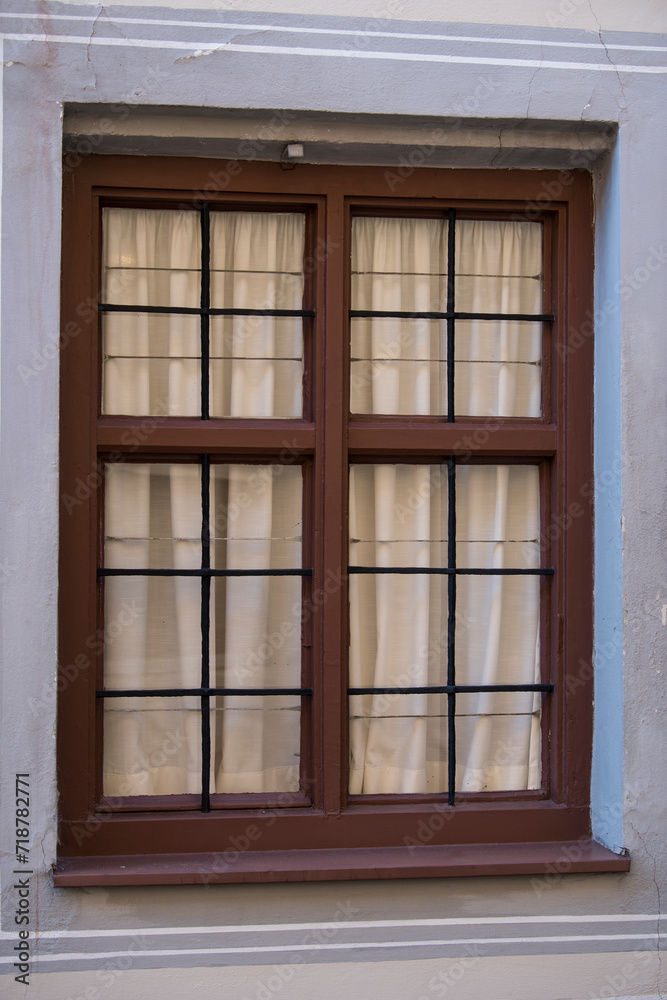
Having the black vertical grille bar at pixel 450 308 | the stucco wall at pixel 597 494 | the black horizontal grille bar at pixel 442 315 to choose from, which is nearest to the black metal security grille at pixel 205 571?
the black horizontal grille bar at pixel 442 315

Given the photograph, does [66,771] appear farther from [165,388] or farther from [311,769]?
[165,388]

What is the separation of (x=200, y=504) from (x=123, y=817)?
1052 mm

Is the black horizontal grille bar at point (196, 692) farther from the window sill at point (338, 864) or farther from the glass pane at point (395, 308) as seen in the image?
the glass pane at point (395, 308)

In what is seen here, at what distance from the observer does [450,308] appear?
289 centimetres

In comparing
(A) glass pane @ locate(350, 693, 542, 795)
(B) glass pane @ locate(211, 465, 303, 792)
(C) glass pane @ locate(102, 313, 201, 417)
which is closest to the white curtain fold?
(C) glass pane @ locate(102, 313, 201, 417)

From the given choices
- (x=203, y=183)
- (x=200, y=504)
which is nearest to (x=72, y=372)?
(x=200, y=504)

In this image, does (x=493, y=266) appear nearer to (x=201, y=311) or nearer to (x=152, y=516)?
(x=201, y=311)

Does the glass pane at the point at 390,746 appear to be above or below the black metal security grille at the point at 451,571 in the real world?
below

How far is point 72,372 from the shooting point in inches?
106

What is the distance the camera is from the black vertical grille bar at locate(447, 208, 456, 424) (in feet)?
9.43

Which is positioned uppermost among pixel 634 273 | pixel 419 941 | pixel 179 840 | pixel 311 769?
pixel 634 273

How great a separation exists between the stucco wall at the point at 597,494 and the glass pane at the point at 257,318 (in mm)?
389

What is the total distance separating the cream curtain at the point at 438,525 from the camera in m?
2.86

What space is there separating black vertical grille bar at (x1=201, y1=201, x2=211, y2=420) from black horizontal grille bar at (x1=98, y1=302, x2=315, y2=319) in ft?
0.08
